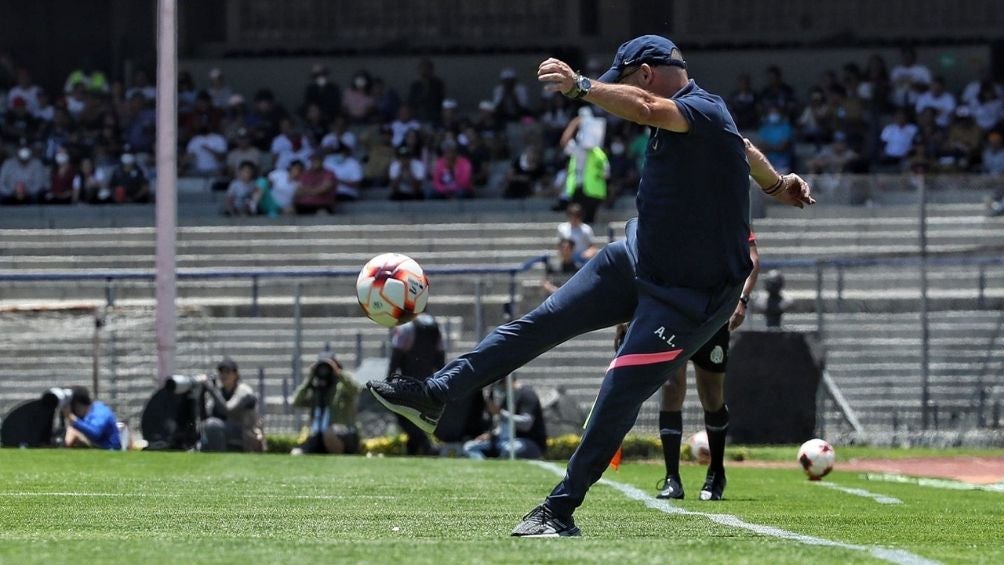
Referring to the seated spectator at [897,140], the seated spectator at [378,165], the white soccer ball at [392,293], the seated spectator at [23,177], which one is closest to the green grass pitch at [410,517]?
the white soccer ball at [392,293]

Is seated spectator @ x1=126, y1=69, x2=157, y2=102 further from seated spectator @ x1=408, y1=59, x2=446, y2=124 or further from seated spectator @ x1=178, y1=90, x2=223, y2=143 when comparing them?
seated spectator @ x1=408, y1=59, x2=446, y2=124

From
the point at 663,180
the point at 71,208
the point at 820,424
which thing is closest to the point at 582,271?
the point at 663,180

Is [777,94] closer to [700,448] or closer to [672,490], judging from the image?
[700,448]

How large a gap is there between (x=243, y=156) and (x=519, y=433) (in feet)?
40.2

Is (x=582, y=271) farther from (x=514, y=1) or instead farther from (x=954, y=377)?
(x=514, y=1)

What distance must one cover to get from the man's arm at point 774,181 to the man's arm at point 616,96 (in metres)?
1.21

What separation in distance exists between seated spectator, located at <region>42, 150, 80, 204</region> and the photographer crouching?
36.5ft

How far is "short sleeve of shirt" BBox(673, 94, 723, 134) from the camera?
7129 millimetres

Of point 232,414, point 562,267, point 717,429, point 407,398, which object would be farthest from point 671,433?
point 562,267

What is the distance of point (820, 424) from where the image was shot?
1969cm

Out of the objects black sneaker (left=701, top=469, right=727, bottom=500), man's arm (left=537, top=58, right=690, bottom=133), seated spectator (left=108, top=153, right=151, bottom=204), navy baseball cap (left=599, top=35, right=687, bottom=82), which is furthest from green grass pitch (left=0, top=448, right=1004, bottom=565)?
seated spectator (left=108, top=153, right=151, bottom=204)

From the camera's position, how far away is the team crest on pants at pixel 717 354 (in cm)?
1037

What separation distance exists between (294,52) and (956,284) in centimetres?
1509

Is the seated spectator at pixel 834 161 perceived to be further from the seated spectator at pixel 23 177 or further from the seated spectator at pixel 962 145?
the seated spectator at pixel 23 177
